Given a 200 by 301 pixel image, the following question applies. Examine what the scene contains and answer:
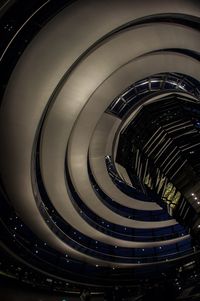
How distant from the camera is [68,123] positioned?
552 inches

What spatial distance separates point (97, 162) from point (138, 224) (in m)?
7.80

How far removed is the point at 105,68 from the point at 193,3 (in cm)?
438

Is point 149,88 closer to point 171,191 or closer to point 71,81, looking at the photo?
point 71,81

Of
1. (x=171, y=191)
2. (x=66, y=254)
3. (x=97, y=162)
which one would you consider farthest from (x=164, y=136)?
(x=66, y=254)

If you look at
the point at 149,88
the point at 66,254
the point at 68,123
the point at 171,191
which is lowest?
the point at 171,191

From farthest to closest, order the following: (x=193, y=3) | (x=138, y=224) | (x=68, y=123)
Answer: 1. (x=138, y=224)
2. (x=68, y=123)
3. (x=193, y=3)

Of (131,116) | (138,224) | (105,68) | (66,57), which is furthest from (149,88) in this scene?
(138,224)

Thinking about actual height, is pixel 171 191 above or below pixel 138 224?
below

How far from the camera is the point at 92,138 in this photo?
53.8ft

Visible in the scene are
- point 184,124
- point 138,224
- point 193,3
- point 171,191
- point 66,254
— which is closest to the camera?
point 193,3

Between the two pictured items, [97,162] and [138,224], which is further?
[138,224]

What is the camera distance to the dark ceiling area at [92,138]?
1051 cm

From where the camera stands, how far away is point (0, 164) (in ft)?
43.9

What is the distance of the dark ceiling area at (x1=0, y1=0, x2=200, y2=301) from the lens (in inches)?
414
